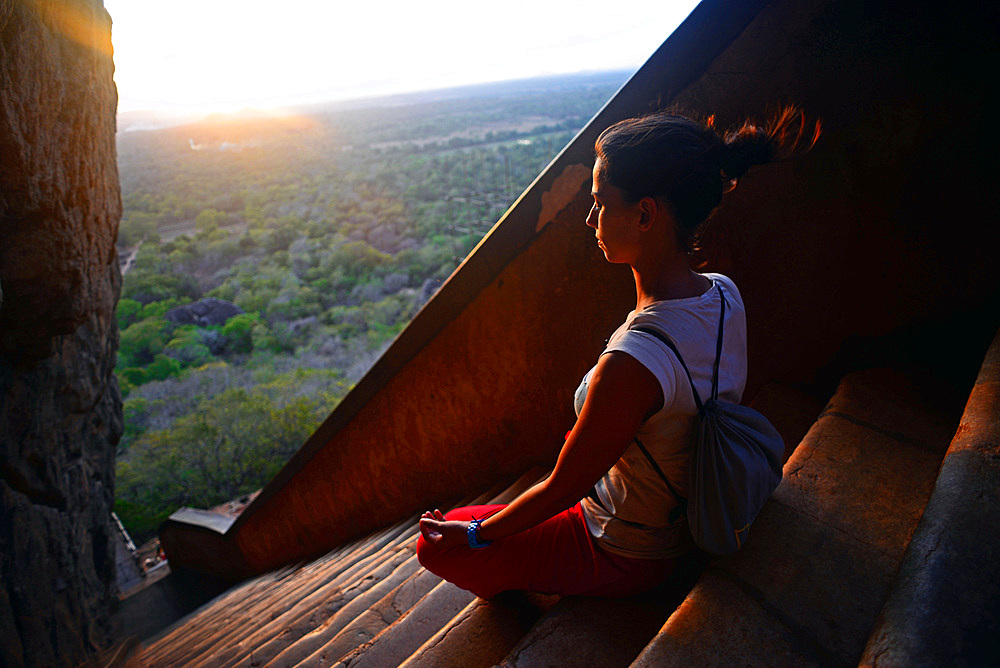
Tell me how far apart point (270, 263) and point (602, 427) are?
40395mm

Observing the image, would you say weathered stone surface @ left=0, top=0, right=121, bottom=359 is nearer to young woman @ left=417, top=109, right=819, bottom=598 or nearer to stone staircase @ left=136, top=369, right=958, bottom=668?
stone staircase @ left=136, top=369, right=958, bottom=668

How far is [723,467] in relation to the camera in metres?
1.33

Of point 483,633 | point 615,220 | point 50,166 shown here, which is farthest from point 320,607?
point 50,166

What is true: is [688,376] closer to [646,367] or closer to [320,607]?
[646,367]

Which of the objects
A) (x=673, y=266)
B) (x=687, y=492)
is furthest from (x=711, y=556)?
(x=673, y=266)

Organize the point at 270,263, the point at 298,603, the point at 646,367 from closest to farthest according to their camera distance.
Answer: the point at 646,367 < the point at 298,603 < the point at 270,263

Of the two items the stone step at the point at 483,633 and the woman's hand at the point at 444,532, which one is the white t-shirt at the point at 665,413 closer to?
the woman's hand at the point at 444,532

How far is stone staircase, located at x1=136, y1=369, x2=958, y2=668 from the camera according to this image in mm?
1274

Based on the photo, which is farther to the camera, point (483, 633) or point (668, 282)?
point (483, 633)

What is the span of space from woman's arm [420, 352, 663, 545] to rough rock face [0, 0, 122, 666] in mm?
3007

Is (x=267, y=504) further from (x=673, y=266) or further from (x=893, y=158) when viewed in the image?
(x=893, y=158)

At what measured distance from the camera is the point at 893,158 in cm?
197

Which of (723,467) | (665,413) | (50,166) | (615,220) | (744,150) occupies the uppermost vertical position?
(50,166)

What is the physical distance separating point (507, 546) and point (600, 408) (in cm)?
70
